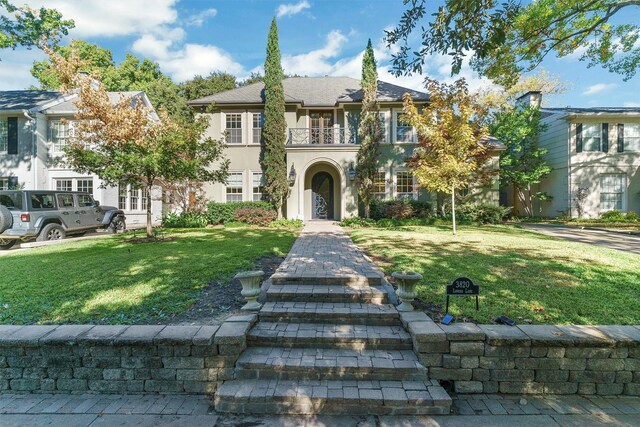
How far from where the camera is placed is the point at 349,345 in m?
3.30

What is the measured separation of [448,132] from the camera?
10.5 meters

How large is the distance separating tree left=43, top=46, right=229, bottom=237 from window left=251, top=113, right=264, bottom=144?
616 centimetres

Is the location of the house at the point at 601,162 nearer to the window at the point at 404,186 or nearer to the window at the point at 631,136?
the window at the point at 631,136

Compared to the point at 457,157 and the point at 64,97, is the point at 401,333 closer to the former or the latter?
the point at 457,157

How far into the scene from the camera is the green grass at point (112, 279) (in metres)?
3.82

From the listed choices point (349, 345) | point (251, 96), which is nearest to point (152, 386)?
point (349, 345)

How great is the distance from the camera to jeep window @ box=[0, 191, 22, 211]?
9.27 meters

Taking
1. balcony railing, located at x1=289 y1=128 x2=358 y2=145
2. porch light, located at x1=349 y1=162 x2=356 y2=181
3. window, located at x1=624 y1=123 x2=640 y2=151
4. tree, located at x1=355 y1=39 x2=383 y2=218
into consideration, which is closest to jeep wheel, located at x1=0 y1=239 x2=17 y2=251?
balcony railing, located at x1=289 y1=128 x2=358 y2=145

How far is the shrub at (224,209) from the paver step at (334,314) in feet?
38.6

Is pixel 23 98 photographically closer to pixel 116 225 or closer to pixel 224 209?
pixel 116 225

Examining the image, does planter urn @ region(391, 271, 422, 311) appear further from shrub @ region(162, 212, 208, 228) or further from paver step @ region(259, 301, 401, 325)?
shrub @ region(162, 212, 208, 228)

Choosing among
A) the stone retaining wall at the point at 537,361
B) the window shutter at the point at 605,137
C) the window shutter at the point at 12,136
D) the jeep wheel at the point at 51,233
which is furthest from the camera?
the window shutter at the point at 605,137

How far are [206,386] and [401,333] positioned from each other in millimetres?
2196

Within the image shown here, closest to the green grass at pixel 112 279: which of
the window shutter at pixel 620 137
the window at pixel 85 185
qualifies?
the window at pixel 85 185
